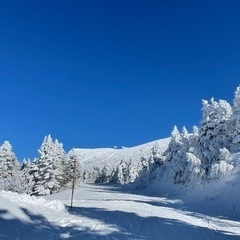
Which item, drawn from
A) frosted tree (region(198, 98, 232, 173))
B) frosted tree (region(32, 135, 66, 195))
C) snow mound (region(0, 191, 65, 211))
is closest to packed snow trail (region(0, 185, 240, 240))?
snow mound (region(0, 191, 65, 211))

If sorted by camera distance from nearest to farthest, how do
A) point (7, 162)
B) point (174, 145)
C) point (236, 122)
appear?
1. point (236, 122)
2. point (7, 162)
3. point (174, 145)

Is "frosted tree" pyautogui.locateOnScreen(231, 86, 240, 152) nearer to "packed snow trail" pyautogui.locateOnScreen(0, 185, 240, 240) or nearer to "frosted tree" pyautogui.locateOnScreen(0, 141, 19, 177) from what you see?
"packed snow trail" pyautogui.locateOnScreen(0, 185, 240, 240)

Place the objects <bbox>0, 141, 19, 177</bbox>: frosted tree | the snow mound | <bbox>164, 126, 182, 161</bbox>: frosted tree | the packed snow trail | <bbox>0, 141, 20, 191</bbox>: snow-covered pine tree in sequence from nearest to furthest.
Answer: the packed snow trail, the snow mound, <bbox>0, 141, 20, 191</bbox>: snow-covered pine tree, <bbox>0, 141, 19, 177</bbox>: frosted tree, <bbox>164, 126, 182, 161</bbox>: frosted tree

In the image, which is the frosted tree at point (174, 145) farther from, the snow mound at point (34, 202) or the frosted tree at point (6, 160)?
the snow mound at point (34, 202)

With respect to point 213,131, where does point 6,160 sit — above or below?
below

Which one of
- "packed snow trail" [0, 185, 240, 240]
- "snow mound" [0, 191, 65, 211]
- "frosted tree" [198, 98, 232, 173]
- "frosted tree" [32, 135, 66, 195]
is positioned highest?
"frosted tree" [198, 98, 232, 173]

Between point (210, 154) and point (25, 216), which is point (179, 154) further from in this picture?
point (25, 216)

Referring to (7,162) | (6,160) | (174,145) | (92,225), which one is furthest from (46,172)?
(92,225)

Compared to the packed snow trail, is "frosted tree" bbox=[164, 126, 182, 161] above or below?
above

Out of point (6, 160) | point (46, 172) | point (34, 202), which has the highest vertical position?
point (6, 160)

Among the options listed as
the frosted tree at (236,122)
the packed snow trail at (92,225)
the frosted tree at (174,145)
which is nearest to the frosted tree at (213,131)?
the frosted tree at (236,122)

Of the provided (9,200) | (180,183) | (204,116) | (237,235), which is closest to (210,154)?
(204,116)

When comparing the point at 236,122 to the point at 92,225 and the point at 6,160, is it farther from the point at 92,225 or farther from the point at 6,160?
the point at 6,160

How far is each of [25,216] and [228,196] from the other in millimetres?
24047
